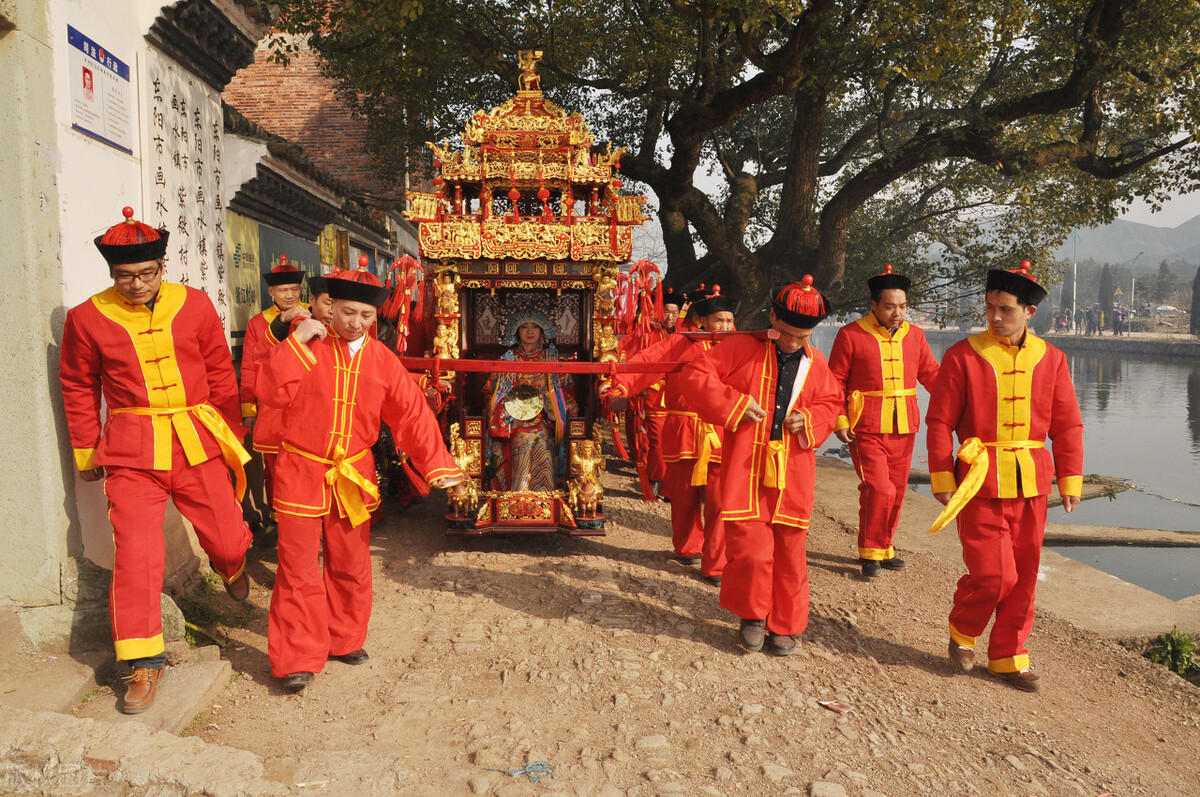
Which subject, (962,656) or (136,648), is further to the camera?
(962,656)

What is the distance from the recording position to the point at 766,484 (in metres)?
4.15

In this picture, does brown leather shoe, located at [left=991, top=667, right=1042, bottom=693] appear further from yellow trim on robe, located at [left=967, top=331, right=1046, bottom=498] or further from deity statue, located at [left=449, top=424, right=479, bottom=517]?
deity statue, located at [left=449, top=424, right=479, bottom=517]

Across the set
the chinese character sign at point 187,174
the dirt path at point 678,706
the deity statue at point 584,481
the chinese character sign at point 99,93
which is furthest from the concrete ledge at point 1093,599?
the chinese character sign at point 99,93

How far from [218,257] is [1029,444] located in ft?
17.8

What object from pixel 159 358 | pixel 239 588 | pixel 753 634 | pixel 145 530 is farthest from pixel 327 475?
pixel 753 634

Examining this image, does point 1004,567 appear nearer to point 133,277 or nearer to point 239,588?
point 239,588

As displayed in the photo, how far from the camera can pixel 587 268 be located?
6129 mm

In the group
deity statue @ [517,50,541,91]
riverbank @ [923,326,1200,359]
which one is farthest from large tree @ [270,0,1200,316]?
riverbank @ [923,326,1200,359]

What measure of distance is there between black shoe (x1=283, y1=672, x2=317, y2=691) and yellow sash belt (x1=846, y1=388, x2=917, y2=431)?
384 cm

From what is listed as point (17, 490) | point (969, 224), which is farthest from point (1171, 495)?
point (17, 490)

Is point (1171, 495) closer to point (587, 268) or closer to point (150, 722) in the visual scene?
point (587, 268)

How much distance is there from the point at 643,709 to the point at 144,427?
101 inches

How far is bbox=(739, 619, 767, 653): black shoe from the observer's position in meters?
4.22

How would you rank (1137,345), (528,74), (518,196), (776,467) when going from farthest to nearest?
(1137,345) → (528,74) → (518,196) → (776,467)
